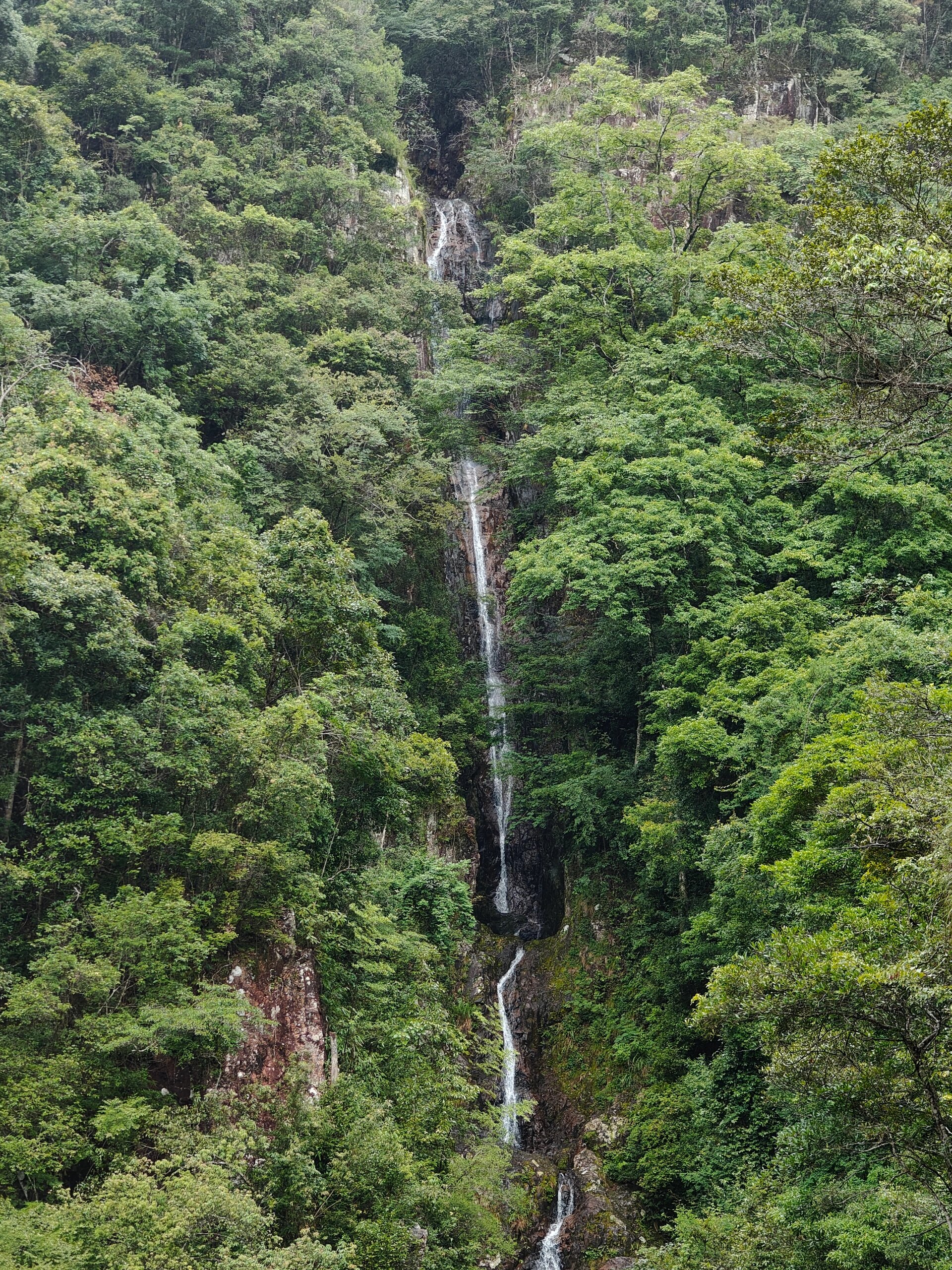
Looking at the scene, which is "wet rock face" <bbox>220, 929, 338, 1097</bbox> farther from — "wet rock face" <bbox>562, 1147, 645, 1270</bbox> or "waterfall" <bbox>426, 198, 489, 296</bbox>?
"waterfall" <bbox>426, 198, 489, 296</bbox>

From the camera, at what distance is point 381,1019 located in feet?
48.5

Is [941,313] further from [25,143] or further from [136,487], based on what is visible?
[25,143]

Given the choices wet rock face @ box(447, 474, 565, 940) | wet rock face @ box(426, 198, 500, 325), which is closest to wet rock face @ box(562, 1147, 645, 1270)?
wet rock face @ box(447, 474, 565, 940)

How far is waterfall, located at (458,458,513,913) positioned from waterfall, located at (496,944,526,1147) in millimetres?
2088

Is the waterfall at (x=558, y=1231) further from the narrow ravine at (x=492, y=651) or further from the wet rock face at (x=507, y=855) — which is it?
the wet rock face at (x=507, y=855)

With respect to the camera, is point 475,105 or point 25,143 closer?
point 25,143

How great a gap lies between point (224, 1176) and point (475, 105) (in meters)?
38.3

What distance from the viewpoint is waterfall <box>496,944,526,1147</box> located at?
699 inches

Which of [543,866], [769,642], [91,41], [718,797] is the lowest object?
[543,866]

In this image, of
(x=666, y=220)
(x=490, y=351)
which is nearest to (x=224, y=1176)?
(x=490, y=351)

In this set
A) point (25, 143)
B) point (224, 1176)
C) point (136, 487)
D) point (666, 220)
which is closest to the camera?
point (224, 1176)

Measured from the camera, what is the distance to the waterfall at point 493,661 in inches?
893

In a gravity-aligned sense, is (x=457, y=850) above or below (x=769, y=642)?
below

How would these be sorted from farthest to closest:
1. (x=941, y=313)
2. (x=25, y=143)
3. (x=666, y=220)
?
(x=666, y=220)
(x=25, y=143)
(x=941, y=313)
